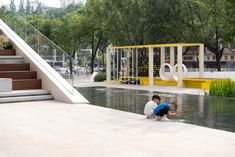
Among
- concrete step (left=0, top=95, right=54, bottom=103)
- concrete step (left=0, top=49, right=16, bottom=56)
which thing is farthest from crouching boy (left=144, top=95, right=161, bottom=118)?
concrete step (left=0, top=49, right=16, bottom=56)

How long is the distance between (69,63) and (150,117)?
23.8ft

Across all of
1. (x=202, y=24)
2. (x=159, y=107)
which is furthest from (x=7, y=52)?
(x=202, y=24)

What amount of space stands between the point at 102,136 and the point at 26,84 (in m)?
9.13

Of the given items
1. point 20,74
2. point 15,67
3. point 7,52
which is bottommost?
point 20,74

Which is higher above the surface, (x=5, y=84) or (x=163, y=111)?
(x=5, y=84)

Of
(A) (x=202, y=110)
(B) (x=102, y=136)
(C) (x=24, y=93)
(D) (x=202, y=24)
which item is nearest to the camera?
(B) (x=102, y=136)

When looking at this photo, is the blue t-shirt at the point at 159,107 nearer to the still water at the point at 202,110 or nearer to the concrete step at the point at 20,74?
the still water at the point at 202,110

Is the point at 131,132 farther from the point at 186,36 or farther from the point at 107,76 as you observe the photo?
the point at 186,36

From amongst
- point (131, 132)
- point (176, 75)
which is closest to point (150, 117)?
point (131, 132)

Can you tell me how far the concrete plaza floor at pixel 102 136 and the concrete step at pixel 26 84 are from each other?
4.30m

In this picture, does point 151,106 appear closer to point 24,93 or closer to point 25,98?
point 25,98

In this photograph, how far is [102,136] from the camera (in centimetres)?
948

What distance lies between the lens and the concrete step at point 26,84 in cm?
1762

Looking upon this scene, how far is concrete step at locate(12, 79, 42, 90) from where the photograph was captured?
17625mm
